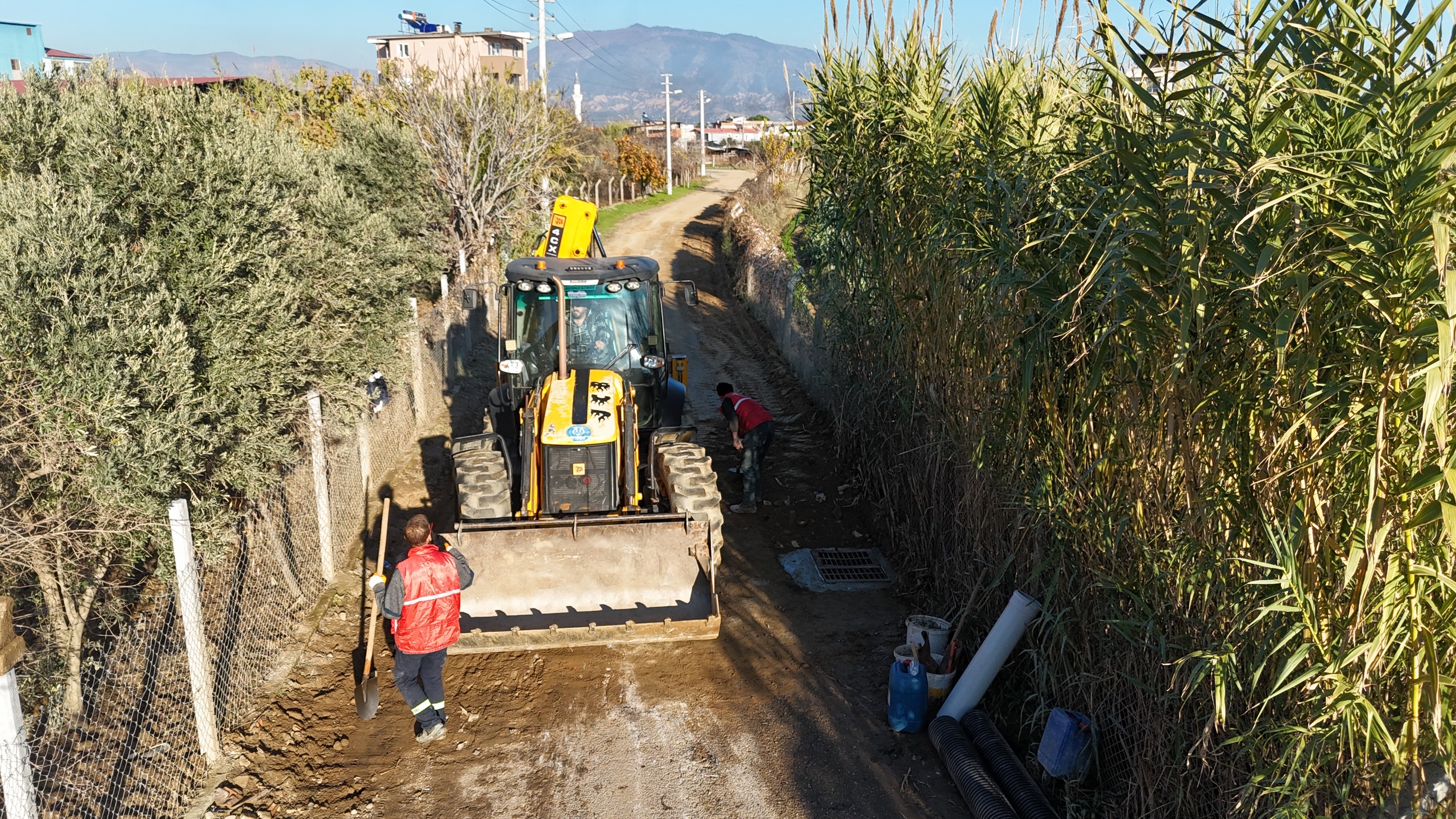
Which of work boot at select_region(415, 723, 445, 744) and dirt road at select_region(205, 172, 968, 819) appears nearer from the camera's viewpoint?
dirt road at select_region(205, 172, 968, 819)

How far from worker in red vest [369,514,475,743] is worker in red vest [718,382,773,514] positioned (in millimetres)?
3888

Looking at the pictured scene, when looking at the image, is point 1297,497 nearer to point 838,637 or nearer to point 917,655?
point 917,655

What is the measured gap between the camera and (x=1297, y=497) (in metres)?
3.54

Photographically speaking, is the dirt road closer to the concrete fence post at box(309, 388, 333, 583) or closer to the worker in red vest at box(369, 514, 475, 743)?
the worker in red vest at box(369, 514, 475, 743)

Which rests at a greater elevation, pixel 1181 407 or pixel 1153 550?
pixel 1181 407

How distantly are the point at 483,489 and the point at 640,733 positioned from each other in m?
2.35

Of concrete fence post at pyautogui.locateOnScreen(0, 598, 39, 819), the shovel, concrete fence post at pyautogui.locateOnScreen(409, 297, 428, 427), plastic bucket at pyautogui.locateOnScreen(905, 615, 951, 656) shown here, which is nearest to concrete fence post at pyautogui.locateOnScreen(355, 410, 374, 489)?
concrete fence post at pyautogui.locateOnScreen(409, 297, 428, 427)

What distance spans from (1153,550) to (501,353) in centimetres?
611

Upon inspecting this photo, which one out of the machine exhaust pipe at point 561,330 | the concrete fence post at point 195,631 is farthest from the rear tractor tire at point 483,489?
the concrete fence post at point 195,631

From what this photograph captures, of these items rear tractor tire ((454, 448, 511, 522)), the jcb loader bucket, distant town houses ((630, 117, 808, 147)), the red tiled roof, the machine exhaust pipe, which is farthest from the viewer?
distant town houses ((630, 117, 808, 147))

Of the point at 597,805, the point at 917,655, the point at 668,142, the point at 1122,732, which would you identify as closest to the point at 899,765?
the point at 917,655

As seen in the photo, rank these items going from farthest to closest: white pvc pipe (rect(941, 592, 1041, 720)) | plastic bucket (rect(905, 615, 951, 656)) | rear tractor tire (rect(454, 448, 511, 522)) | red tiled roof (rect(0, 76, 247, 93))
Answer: red tiled roof (rect(0, 76, 247, 93)) < rear tractor tire (rect(454, 448, 511, 522)) < plastic bucket (rect(905, 615, 951, 656)) < white pvc pipe (rect(941, 592, 1041, 720))

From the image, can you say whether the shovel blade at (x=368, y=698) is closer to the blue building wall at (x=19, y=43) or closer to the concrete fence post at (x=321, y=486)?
the concrete fence post at (x=321, y=486)

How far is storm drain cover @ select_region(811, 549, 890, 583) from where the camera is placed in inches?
309
